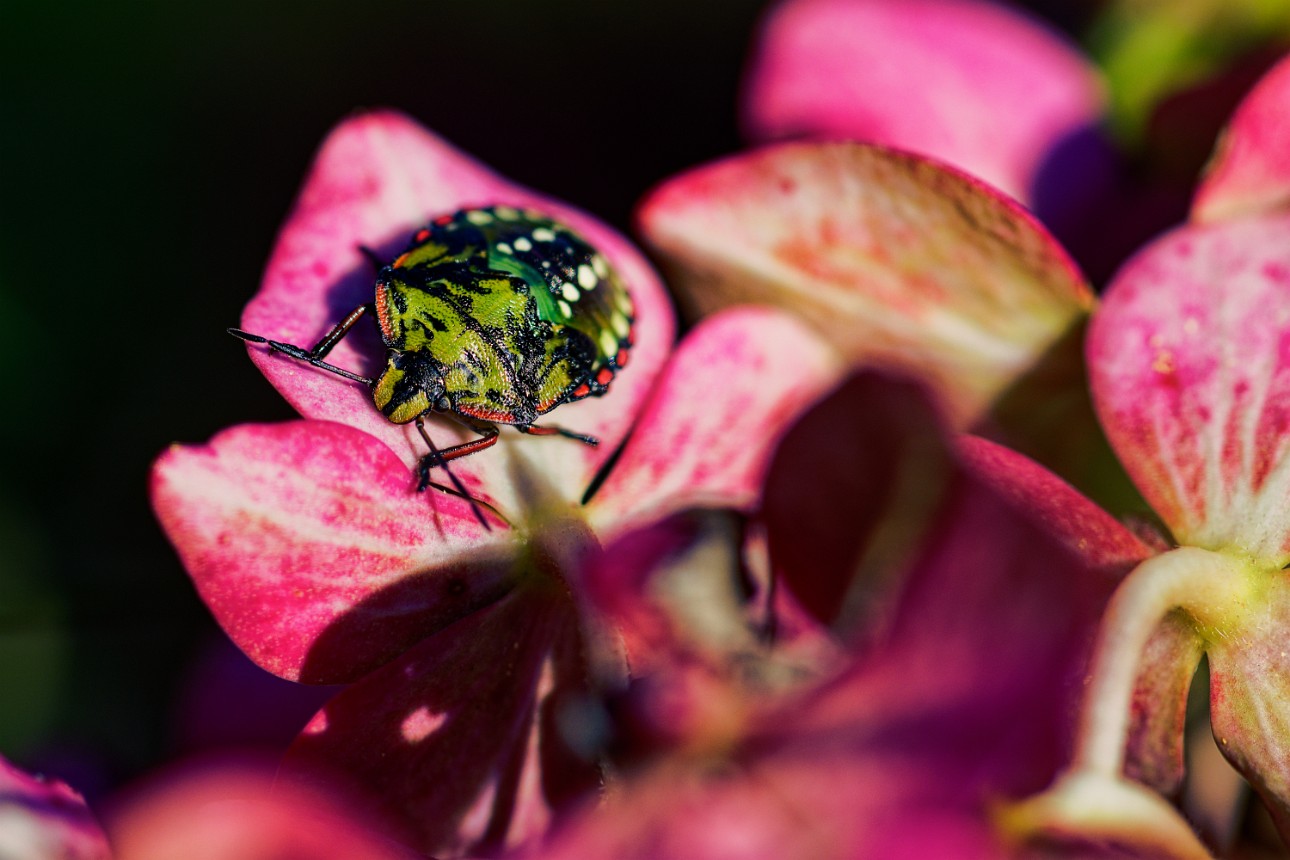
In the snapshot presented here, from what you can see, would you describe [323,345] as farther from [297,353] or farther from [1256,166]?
[1256,166]

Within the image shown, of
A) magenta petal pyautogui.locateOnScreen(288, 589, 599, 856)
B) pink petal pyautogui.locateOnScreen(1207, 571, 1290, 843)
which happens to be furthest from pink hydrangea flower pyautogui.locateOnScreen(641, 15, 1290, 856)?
magenta petal pyautogui.locateOnScreen(288, 589, 599, 856)

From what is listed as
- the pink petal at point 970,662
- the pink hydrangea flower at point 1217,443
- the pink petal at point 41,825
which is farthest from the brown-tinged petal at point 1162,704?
the pink petal at point 41,825

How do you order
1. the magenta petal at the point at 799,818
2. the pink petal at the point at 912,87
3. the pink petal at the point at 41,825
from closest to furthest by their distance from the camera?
the magenta petal at the point at 799,818 → the pink petal at the point at 41,825 → the pink petal at the point at 912,87

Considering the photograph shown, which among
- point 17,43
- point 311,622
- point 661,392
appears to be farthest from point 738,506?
point 17,43

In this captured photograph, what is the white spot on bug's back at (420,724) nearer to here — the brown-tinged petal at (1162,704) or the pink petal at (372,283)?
the pink petal at (372,283)

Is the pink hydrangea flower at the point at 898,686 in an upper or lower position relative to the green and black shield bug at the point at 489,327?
lower

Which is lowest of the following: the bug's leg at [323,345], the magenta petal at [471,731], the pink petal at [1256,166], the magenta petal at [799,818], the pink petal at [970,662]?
the magenta petal at [471,731]

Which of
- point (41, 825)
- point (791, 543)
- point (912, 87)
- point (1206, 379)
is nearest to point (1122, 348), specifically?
point (1206, 379)
